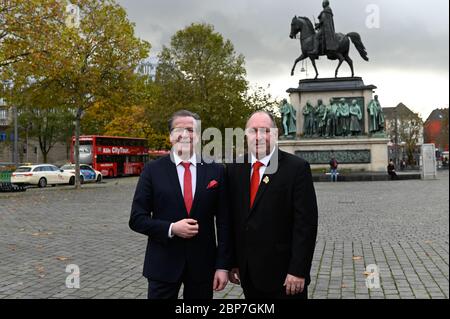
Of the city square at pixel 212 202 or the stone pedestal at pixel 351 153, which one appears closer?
the city square at pixel 212 202

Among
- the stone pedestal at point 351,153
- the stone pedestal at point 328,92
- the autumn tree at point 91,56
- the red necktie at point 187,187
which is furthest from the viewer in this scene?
the stone pedestal at point 328,92

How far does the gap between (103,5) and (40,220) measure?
1900cm

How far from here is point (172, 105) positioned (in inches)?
1923

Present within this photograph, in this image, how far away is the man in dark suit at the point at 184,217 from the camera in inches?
143

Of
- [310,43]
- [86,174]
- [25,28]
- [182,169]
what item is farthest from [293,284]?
[86,174]

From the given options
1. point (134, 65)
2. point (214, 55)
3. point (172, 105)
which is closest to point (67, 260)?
point (134, 65)

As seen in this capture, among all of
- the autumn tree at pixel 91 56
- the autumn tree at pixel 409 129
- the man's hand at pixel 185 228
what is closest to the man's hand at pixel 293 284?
the man's hand at pixel 185 228

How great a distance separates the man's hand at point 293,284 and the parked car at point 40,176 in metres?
30.2

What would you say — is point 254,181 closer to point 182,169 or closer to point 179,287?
point 182,169

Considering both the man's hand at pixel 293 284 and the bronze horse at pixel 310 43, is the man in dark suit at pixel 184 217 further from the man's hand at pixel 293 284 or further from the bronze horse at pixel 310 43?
the bronze horse at pixel 310 43

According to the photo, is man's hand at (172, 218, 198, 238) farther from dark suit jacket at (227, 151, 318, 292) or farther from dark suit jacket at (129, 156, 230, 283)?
dark suit jacket at (227, 151, 318, 292)

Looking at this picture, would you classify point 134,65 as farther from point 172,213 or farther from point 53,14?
point 172,213

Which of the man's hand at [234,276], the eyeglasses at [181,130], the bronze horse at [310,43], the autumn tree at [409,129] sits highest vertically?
the bronze horse at [310,43]
